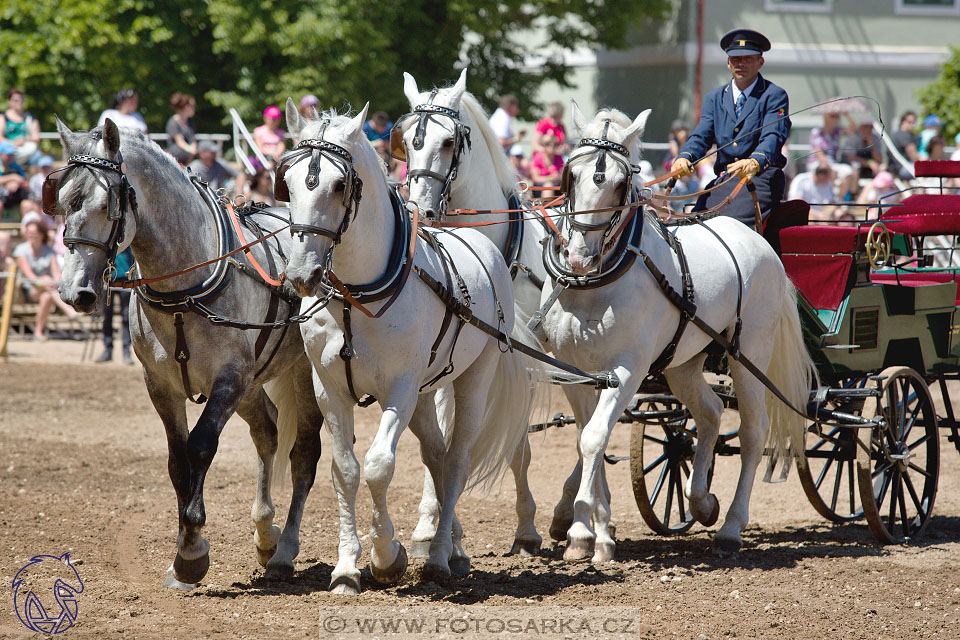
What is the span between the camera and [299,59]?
16.8 metres

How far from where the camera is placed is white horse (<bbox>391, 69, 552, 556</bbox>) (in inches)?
229

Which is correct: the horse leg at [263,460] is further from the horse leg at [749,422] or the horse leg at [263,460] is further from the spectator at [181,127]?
the spectator at [181,127]

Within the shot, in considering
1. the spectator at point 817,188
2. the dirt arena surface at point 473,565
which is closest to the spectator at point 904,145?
the spectator at point 817,188

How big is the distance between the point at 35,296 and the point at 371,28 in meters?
6.54

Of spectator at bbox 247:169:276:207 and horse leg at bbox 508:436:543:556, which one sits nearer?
horse leg at bbox 508:436:543:556

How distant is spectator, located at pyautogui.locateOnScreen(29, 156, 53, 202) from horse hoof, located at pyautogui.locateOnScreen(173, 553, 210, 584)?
33.0 ft

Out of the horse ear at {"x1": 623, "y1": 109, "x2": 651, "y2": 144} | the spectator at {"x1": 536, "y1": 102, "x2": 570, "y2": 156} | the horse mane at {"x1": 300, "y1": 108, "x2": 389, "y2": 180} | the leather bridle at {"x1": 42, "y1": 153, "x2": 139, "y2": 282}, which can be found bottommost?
the leather bridle at {"x1": 42, "y1": 153, "x2": 139, "y2": 282}

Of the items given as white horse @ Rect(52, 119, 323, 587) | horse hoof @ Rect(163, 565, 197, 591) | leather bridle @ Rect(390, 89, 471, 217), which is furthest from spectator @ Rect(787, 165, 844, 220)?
horse hoof @ Rect(163, 565, 197, 591)

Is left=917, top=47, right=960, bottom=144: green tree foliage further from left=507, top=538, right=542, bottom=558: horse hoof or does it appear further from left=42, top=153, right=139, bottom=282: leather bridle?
left=42, top=153, right=139, bottom=282: leather bridle

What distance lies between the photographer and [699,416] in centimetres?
636

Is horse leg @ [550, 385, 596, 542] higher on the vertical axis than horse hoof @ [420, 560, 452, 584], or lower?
higher

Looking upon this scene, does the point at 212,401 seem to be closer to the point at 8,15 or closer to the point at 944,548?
the point at 944,548

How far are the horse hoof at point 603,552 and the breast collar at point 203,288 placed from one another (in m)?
2.36

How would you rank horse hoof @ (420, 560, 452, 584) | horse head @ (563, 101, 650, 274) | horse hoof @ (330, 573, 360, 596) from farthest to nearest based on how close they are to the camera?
horse head @ (563, 101, 650, 274), horse hoof @ (420, 560, 452, 584), horse hoof @ (330, 573, 360, 596)
